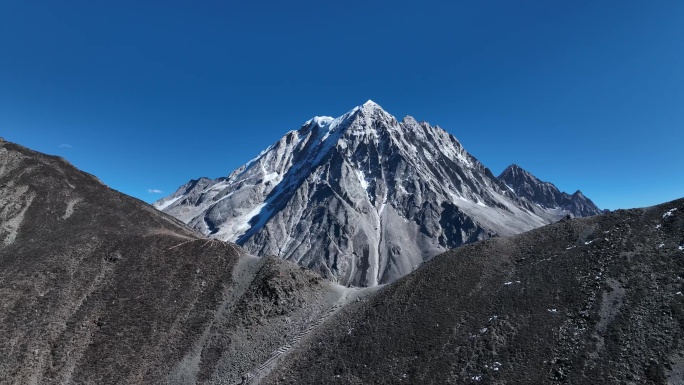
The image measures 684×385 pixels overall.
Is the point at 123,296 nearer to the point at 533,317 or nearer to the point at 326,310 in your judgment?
the point at 326,310

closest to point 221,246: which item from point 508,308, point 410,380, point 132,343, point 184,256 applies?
point 184,256

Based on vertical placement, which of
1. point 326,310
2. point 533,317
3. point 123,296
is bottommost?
point 533,317

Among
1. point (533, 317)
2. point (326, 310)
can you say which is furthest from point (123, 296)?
point (533, 317)

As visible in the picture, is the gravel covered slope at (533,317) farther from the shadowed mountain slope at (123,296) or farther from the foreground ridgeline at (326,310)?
the shadowed mountain slope at (123,296)

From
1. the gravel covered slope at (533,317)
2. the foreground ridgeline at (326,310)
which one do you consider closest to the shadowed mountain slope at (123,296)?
the foreground ridgeline at (326,310)

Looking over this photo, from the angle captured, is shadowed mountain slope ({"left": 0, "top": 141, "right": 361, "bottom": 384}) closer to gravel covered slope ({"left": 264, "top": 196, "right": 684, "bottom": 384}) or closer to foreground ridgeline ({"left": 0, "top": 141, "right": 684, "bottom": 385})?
foreground ridgeline ({"left": 0, "top": 141, "right": 684, "bottom": 385})
